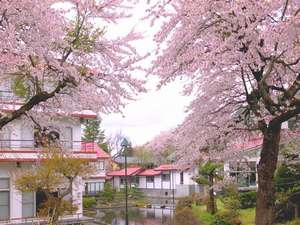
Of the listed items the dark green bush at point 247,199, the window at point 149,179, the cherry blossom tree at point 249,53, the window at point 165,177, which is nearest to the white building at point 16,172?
the dark green bush at point 247,199

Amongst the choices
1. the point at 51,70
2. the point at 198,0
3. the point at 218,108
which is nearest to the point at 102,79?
the point at 51,70

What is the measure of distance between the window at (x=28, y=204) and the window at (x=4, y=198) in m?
0.87

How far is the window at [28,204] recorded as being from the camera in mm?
22703

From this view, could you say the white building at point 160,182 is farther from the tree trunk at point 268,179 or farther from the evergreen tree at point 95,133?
the tree trunk at point 268,179

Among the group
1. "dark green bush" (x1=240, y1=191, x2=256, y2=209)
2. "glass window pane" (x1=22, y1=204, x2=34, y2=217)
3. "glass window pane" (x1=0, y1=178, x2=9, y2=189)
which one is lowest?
"glass window pane" (x1=22, y1=204, x2=34, y2=217)

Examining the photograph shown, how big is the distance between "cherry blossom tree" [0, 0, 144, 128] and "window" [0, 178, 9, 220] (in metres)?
11.9

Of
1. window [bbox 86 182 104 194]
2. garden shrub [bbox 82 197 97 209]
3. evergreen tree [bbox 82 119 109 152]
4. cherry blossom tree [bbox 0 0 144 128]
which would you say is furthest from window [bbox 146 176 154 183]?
cherry blossom tree [bbox 0 0 144 128]

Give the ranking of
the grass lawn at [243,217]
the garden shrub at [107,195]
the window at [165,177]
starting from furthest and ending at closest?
the window at [165,177], the garden shrub at [107,195], the grass lawn at [243,217]

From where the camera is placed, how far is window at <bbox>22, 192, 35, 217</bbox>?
74.5 feet

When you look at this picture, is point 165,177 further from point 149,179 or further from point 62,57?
point 62,57

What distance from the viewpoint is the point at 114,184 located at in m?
55.1

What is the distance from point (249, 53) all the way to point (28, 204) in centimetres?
1817

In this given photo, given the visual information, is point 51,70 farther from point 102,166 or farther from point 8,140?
point 102,166

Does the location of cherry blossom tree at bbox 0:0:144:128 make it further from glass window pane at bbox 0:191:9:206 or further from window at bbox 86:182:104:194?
window at bbox 86:182:104:194
